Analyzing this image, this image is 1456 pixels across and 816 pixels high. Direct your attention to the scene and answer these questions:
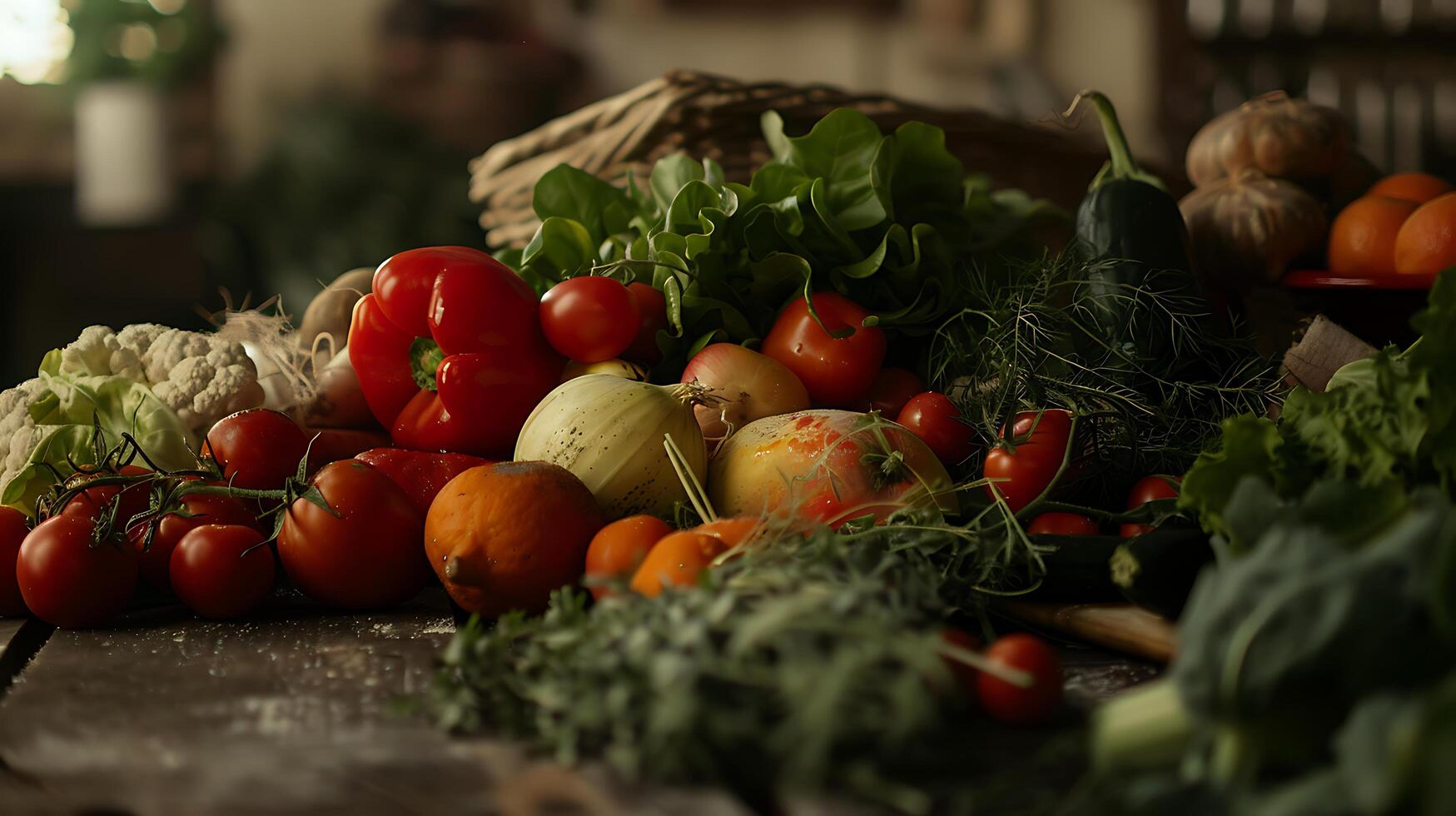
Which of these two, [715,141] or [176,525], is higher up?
[715,141]

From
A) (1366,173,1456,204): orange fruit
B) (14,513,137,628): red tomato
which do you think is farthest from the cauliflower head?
(1366,173,1456,204): orange fruit

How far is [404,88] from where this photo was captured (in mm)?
4895

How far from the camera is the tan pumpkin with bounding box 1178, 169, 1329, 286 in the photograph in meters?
1.69

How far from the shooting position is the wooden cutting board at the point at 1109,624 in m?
0.91

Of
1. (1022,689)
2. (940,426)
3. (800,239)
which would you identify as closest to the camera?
(1022,689)

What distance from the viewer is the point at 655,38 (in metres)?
5.12

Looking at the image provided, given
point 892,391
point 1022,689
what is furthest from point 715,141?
point 1022,689

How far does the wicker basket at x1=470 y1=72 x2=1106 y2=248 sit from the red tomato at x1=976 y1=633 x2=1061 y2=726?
1.26 m

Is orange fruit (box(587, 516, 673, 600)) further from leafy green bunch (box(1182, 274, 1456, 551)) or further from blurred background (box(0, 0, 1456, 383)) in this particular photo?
blurred background (box(0, 0, 1456, 383))

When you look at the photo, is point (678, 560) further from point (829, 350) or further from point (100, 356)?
point (100, 356)

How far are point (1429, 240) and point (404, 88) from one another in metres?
4.21

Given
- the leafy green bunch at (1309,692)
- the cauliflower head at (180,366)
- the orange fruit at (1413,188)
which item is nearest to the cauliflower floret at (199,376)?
the cauliflower head at (180,366)

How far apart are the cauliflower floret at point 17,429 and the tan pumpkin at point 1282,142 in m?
1.68

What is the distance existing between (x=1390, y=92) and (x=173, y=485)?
3.97 metres
